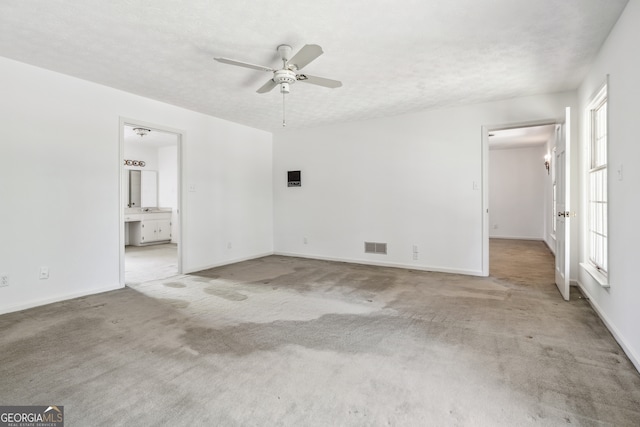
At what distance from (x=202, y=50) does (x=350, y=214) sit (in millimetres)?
3529

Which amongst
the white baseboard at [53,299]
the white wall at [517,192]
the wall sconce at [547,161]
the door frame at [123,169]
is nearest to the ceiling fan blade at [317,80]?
the door frame at [123,169]

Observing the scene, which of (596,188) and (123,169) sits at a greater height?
(123,169)

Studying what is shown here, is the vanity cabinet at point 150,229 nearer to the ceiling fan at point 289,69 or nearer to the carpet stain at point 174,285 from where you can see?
the carpet stain at point 174,285

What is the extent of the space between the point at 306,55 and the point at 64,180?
3025 millimetres

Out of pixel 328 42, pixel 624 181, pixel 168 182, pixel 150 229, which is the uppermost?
pixel 328 42

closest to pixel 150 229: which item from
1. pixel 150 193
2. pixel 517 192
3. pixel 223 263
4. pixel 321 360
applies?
pixel 150 193

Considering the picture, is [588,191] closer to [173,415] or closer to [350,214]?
[350,214]

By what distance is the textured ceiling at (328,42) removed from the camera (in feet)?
7.48

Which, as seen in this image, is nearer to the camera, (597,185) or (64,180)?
(597,185)

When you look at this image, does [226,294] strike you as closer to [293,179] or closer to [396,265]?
[396,265]

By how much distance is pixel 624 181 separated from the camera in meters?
2.31

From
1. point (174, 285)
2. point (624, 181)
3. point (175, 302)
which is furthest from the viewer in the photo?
point (174, 285)

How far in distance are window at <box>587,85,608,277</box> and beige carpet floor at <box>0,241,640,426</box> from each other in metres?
0.57

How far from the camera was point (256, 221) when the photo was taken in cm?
614
